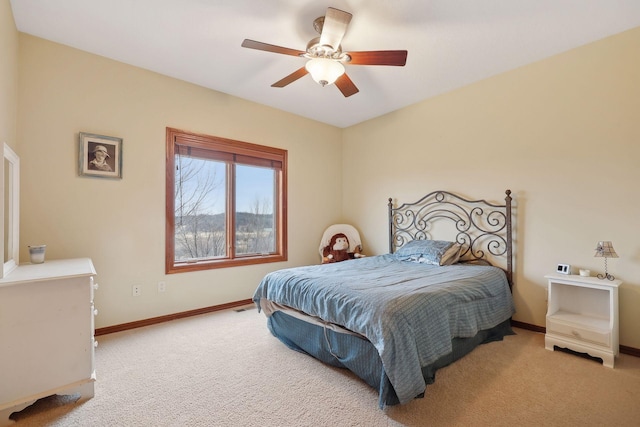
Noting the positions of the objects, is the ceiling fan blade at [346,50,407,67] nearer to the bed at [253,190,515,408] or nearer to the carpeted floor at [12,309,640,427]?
the bed at [253,190,515,408]

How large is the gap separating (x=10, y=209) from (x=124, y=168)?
3.18ft

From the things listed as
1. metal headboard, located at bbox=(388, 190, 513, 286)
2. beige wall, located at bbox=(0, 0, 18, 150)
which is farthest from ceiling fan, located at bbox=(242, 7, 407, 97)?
metal headboard, located at bbox=(388, 190, 513, 286)

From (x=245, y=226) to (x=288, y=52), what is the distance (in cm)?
233

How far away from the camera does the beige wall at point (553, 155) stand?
238 cm

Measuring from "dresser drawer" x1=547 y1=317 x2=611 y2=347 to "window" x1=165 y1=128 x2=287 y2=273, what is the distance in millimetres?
2993

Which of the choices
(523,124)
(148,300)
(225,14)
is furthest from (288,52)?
(148,300)

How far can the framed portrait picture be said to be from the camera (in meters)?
2.64

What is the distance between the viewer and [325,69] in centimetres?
218

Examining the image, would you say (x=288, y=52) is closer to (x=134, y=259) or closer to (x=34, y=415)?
(x=134, y=259)

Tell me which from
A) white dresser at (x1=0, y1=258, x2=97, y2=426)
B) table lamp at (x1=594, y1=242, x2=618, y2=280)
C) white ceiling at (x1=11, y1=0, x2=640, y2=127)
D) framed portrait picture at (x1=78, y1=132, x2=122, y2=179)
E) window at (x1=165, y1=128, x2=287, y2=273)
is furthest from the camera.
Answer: window at (x1=165, y1=128, x2=287, y2=273)

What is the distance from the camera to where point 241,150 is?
3.69 meters

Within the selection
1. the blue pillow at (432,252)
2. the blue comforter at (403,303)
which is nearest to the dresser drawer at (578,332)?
the blue comforter at (403,303)

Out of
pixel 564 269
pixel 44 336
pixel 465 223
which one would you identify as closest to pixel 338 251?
pixel 465 223

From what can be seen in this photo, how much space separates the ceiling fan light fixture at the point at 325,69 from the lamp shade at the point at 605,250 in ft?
8.04
